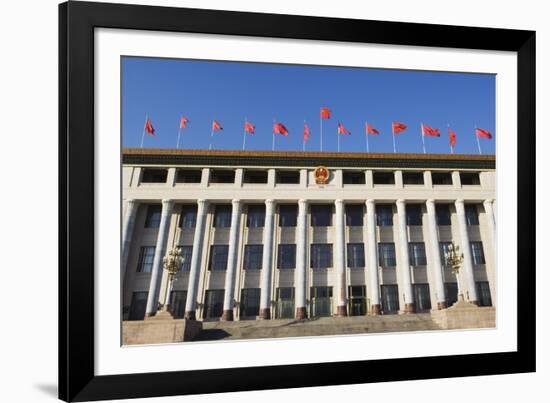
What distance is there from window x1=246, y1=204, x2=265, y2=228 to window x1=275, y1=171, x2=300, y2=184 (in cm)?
33

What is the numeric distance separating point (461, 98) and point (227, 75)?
1717 millimetres

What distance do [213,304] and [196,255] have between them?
1.63 meters

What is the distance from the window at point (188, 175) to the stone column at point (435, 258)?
7.74 feet

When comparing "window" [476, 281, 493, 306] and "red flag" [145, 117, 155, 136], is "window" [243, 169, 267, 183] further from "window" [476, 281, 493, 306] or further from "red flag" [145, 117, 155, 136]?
"window" [476, 281, 493, 306]

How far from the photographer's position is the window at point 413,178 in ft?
17.7

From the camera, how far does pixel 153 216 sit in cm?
533

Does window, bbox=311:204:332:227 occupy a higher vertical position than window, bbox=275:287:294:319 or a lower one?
higher

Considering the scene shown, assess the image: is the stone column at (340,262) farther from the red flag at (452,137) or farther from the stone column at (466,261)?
the red flag at (452,137)

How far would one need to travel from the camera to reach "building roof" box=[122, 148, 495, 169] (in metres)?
4.55

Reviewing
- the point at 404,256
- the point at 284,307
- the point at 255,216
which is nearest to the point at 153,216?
the point at 255,216

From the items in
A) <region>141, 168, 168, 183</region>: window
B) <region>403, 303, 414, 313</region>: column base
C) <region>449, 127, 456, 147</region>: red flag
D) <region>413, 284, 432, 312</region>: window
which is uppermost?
<region>449, 127, 456, 147</region>: red flag

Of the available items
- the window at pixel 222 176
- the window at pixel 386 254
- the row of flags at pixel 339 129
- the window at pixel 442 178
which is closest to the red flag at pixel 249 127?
the row of flags at pixel 339 129

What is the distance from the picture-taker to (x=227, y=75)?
12.6ft

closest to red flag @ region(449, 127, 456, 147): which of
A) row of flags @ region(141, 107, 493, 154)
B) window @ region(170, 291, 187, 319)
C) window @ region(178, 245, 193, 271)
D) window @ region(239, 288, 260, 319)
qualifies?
row of flags @ region(141, 107, 493, 154)
